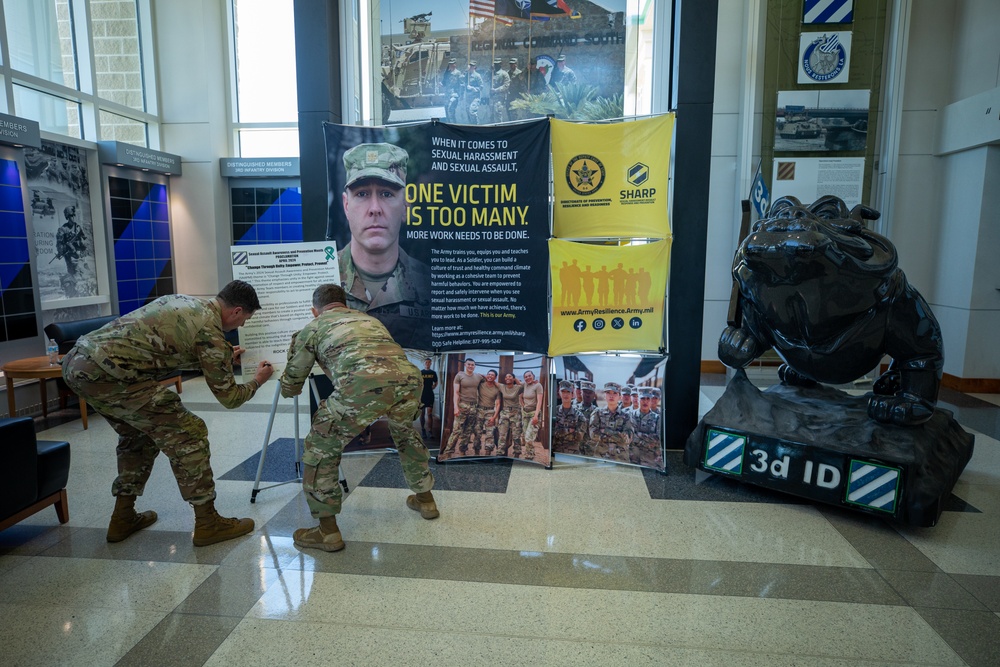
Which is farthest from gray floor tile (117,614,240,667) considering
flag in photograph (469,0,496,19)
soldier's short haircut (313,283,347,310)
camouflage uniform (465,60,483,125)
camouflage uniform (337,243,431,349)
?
flag in photograph (469,0,496,19)

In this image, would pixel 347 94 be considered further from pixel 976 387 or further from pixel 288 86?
pixel 976 387

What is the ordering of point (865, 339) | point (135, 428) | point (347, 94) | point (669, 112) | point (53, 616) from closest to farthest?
point (53, 616) < point (135, 428) < point (865, 339) < point (669, 112) < point (347, 94)

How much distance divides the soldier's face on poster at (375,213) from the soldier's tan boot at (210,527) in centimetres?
203

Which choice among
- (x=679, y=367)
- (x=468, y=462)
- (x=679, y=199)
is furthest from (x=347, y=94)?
(x=679, y=367)

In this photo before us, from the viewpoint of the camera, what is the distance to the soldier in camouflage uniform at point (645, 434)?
4.09 meters

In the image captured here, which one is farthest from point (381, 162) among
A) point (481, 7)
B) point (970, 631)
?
point (970, 631)

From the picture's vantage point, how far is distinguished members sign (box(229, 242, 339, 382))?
11.5 ft

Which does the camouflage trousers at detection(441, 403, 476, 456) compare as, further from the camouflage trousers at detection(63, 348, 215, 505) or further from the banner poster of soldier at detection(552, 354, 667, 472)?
the camouflage trousers at detection(63, 348, 215, 505)

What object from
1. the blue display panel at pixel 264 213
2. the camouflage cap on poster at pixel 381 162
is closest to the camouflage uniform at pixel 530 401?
the camouflage cap on poster at pixel 381 162

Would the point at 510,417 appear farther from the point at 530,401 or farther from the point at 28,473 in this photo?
the point at 28,473

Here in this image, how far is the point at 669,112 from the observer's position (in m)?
3.98

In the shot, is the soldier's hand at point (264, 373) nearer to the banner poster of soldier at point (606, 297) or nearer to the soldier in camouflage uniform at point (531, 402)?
the soldier in camouflage uniform at point (531, 402)

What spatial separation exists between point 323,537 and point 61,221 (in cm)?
678

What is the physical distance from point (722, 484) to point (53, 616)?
364 centimetres
